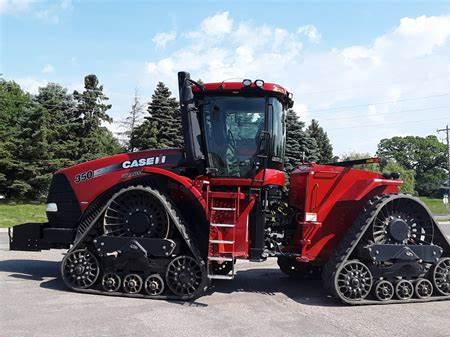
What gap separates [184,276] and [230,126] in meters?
2.29

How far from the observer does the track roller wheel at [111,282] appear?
6.84 m

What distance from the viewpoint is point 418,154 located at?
109250 mm

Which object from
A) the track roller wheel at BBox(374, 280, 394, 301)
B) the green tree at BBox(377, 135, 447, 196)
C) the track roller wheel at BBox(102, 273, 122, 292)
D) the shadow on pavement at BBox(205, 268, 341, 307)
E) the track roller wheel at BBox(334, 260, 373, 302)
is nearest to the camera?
the track roller wheel at BBox(334, 260, 373, 302)

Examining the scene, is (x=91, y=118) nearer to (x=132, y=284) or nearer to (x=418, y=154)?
(x=132, y=284)


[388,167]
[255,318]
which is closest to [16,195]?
[255,318]

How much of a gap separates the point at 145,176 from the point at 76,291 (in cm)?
196

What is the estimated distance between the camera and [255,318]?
5930mm

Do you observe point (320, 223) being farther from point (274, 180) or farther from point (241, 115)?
point (241, 115)

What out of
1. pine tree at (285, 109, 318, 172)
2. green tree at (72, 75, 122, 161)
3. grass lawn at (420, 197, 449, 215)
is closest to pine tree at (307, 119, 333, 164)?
grass lawn at (420, 197, 449, 215)

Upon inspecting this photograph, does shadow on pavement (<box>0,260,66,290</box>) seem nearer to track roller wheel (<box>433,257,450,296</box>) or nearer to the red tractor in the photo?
the red tractor

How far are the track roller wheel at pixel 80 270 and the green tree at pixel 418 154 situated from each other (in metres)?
106

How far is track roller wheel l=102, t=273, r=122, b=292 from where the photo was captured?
22.5 ft

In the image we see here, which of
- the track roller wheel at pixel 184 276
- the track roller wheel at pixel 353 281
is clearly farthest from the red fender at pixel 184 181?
the track roller wheel at pixel 353 281

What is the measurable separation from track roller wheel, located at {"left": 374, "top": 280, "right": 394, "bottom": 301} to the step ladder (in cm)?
206
